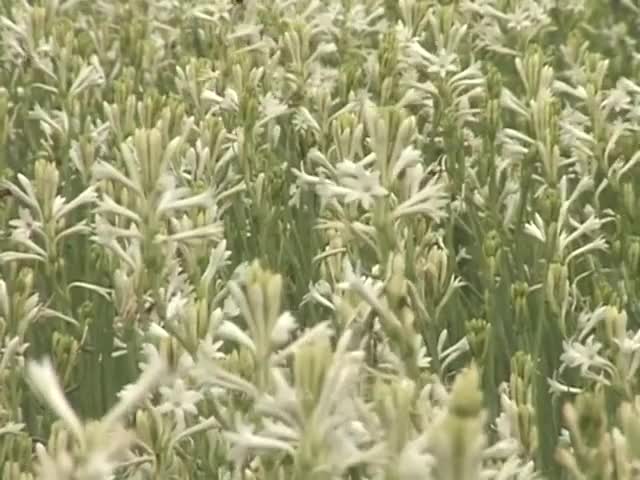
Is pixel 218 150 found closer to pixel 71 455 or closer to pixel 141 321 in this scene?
pixel 141 321

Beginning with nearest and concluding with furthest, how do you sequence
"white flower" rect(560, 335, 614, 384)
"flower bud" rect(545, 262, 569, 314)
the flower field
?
the flower field, "white flower" rect(560, 335, 614, 384), "flower bud" rect(545, 262, 569, 314)

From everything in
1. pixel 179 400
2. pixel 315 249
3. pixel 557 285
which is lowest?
pixel 179 400

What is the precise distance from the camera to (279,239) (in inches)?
101

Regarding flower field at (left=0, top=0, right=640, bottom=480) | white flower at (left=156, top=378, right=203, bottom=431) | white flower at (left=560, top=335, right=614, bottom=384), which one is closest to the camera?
flower field at (left=0, top=0, right=640, bottom=480)

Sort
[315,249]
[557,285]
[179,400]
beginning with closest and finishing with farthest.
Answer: [179,400] < [557,285] < [315,249]

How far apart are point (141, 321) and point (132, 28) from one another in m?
1.60

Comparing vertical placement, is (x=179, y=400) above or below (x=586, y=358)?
below

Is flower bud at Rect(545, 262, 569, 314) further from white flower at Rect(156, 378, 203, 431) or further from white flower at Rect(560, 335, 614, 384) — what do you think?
white flower at Rect(156, 378, 203, 431)

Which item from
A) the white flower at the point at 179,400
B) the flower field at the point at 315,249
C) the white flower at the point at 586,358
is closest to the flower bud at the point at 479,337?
the flower field at the point at 315,249

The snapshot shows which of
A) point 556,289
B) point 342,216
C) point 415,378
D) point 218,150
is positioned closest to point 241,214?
point 218,150

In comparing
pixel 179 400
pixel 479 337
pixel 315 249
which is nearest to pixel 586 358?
pixel 479 337

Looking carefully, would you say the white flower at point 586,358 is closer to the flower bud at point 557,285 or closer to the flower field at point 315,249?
the flower field at point 315,249

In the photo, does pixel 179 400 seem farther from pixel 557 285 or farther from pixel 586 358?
pixel 557 285

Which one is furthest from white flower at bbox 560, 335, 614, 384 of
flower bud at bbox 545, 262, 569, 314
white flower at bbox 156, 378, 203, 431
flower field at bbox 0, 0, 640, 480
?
white flower at bbox 156, 378, 203, 431
